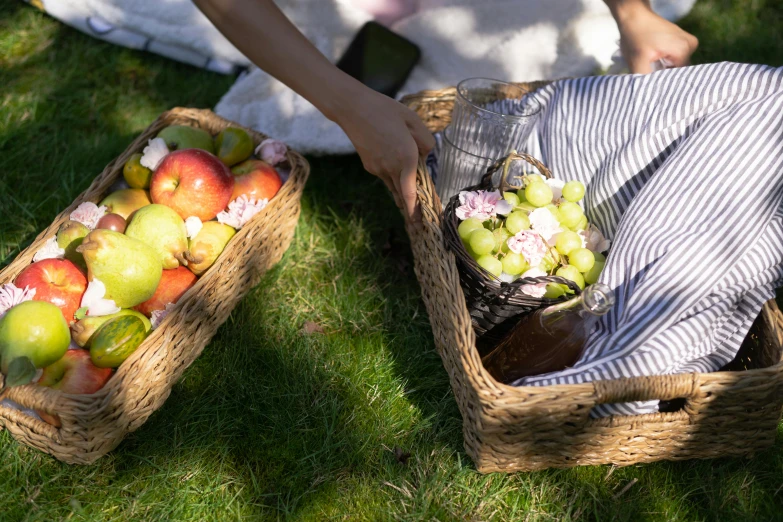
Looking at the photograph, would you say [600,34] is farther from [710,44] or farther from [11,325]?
[11,325]

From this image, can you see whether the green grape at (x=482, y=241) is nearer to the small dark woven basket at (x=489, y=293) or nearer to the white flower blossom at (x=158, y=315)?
the small dark woven basket at (x=489, y=293)

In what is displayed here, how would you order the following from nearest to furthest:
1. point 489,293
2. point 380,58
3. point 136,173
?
point 489,293 → point 136,173 → point 380,58

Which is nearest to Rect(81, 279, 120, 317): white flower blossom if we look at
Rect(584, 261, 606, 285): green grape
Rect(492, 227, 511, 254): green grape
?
Rect(492, 227, 511, 254): green grape

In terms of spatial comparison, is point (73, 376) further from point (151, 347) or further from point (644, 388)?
point (644, 388)

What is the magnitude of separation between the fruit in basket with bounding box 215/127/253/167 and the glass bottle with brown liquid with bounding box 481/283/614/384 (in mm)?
1044

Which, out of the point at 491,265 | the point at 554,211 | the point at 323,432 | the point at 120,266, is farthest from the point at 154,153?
the point at 554,211

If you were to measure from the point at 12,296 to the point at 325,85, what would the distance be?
3.00ft

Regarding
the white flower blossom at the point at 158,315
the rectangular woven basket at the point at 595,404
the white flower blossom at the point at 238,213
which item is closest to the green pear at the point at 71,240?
the white flower blossom at the point at 158,315

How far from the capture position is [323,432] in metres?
1.74

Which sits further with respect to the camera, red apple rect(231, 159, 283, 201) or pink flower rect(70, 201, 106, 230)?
red apple rect(231, 159, 283, 201)

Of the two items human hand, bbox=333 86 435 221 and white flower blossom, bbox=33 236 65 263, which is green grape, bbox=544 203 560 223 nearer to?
human hand, bbox=333 86 435 221

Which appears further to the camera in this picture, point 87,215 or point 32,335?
point 87,215

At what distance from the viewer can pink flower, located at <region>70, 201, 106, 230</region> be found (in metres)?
1.80

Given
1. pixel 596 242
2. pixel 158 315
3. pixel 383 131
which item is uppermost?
pixel 383 131
